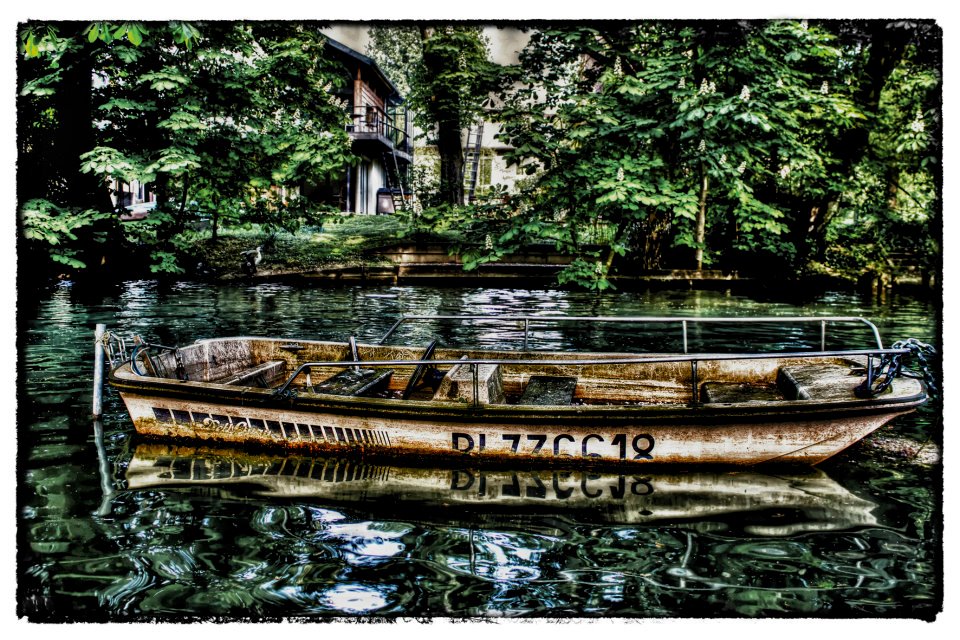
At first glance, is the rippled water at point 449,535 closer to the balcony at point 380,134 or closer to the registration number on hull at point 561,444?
the registration number on hull at point 561,444

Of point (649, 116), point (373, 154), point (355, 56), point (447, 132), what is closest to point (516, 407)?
point (355, 56)

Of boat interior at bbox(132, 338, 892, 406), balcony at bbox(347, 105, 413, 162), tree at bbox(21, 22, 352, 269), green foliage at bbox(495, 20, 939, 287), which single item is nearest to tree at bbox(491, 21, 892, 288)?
green foliage at bbox(495, 20, 939, 287)

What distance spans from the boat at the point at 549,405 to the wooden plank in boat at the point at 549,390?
0.6 inches

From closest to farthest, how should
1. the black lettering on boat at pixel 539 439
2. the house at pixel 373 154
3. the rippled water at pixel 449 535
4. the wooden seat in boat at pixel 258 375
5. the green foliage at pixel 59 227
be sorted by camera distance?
the rippled water at pixel 449 535 → the black lettering on boat at pixel 539 439 → the wooden seat in boat at pixel 258 375 → the green foliage at pixel 59 227 → the house at pixel 373 154

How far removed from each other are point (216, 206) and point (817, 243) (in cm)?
1384

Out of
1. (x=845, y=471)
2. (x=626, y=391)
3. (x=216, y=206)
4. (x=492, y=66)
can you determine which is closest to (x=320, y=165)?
(x=216, y=206)

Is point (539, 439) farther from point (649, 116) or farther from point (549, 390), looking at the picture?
point (649, 116)

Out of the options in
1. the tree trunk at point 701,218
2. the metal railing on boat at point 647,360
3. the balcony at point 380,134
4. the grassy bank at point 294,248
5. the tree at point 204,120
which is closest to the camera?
the metal railing on boat at point 647,360

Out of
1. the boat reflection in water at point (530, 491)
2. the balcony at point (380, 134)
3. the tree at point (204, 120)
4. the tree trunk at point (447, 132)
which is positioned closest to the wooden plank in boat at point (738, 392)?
the boat reflection in water at point (530, 491)

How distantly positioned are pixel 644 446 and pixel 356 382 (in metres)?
2.57

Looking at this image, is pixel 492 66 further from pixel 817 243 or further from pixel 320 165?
pixel 817 243

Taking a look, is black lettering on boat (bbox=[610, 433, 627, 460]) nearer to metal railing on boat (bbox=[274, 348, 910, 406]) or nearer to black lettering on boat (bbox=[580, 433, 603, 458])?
black lettering on boat (bbox=[580, 433, 603, 458])

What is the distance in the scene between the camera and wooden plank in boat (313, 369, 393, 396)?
5.96 metres

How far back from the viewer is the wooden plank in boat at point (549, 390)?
5727 mm
